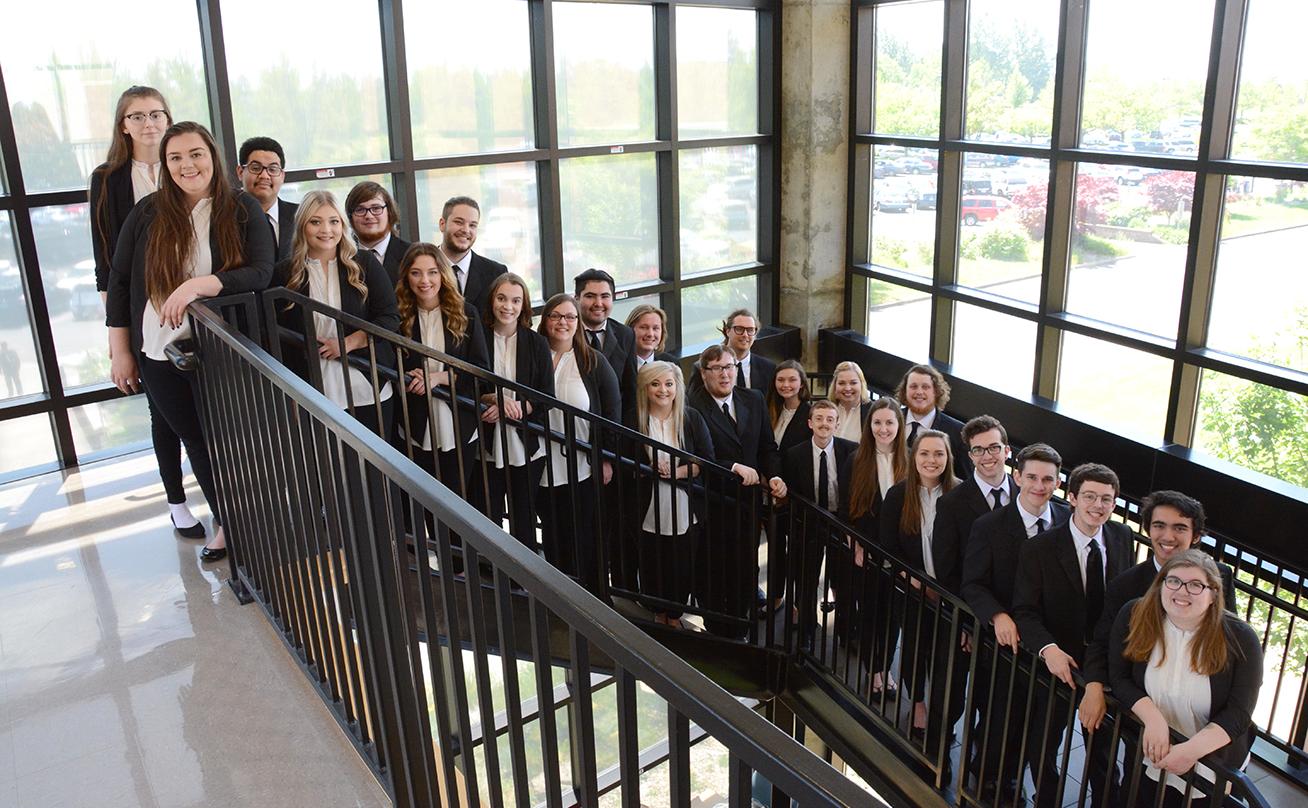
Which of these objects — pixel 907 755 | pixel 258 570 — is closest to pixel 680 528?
pixel 907 755

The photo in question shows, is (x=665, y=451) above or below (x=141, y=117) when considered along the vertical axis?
below

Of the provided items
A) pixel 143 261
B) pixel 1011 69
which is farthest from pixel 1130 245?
pixel 143 261

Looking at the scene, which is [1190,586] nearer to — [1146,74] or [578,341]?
[578,341]

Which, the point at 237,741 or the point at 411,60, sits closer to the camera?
the point at 237,741

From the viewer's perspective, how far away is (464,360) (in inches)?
148

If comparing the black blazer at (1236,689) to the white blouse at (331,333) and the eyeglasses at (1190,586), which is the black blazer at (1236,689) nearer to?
the eyeglasses at (1190,586)

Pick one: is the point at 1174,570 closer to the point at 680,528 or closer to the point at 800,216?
the point at 680,528

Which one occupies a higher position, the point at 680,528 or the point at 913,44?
the point at 913,44

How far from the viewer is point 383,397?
3.59 metres

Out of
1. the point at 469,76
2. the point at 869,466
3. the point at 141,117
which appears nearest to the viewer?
the point at 141,117

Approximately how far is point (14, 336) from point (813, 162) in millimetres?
5867

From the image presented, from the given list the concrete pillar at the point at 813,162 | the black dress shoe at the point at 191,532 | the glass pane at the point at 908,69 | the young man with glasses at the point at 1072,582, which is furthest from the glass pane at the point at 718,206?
the black dress shoe at the point at 191,532

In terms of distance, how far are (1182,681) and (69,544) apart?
3891mm

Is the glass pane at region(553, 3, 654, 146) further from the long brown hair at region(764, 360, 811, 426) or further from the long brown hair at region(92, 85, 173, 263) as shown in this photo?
the long brown hair at region(92, 85, 173, 263)
